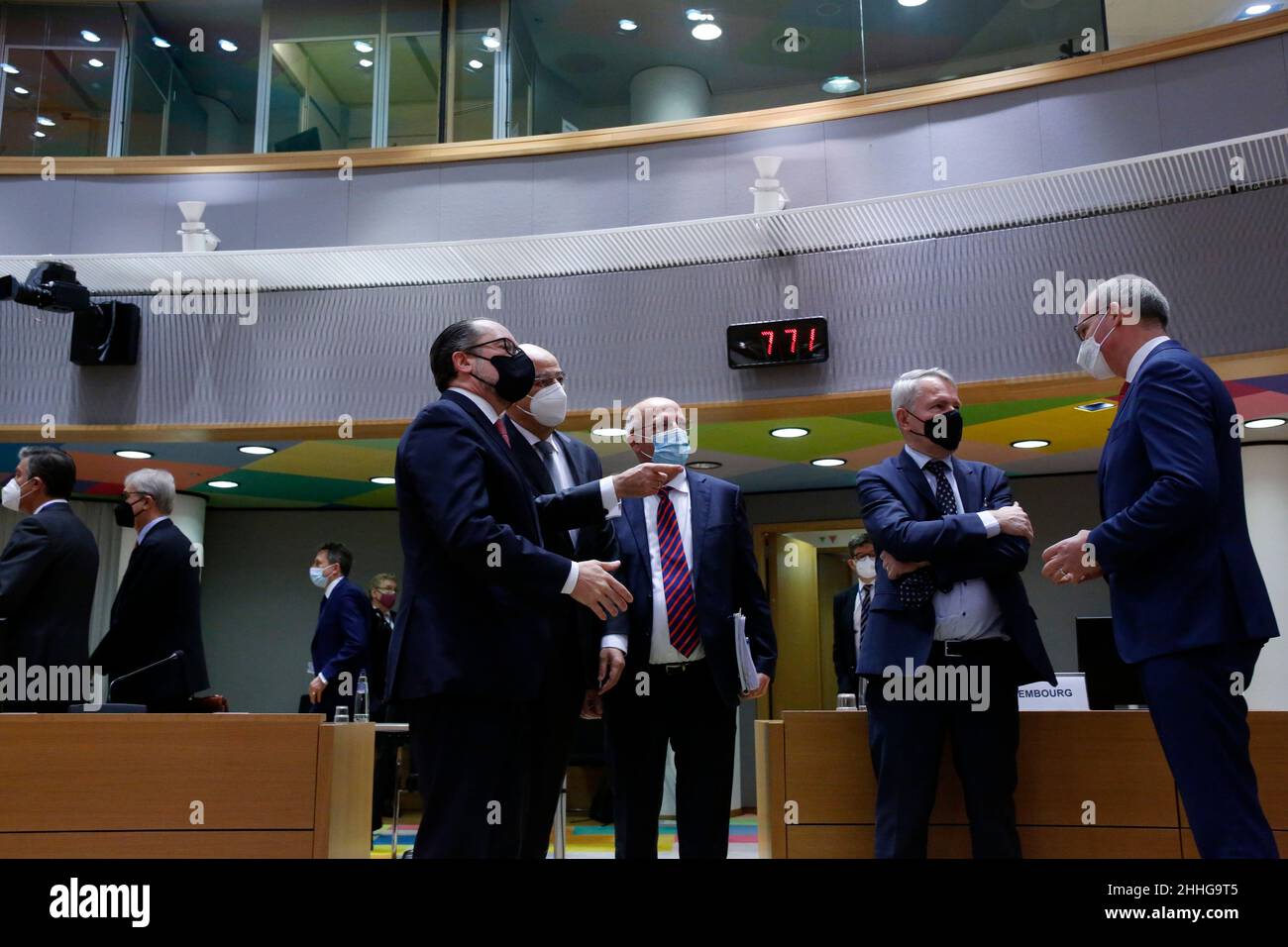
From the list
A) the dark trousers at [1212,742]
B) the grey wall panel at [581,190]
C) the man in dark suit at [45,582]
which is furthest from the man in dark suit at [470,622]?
the grey wall panel at [581,190]

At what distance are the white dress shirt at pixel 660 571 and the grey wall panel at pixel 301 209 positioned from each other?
433 cm

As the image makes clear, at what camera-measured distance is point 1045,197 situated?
535 centimetres

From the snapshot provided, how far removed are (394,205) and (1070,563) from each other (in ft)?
17.5

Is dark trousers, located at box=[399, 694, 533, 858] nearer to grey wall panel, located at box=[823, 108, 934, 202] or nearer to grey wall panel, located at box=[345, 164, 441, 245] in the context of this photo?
grey wall panel, located at box=[823, 108, 934, 202]

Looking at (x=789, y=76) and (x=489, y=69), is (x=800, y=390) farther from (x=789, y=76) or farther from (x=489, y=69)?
(x=489, y=69)

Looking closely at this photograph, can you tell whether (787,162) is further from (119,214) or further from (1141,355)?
(119,214)

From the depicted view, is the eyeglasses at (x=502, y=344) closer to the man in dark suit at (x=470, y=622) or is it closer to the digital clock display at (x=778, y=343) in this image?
the man in dark suit at (x=470, y=622)

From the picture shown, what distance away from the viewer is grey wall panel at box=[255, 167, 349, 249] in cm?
668

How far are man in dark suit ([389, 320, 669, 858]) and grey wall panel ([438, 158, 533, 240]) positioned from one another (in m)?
4.47

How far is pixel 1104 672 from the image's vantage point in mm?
3281

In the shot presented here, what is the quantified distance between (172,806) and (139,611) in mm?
892

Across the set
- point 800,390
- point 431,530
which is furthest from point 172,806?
point 800,390
